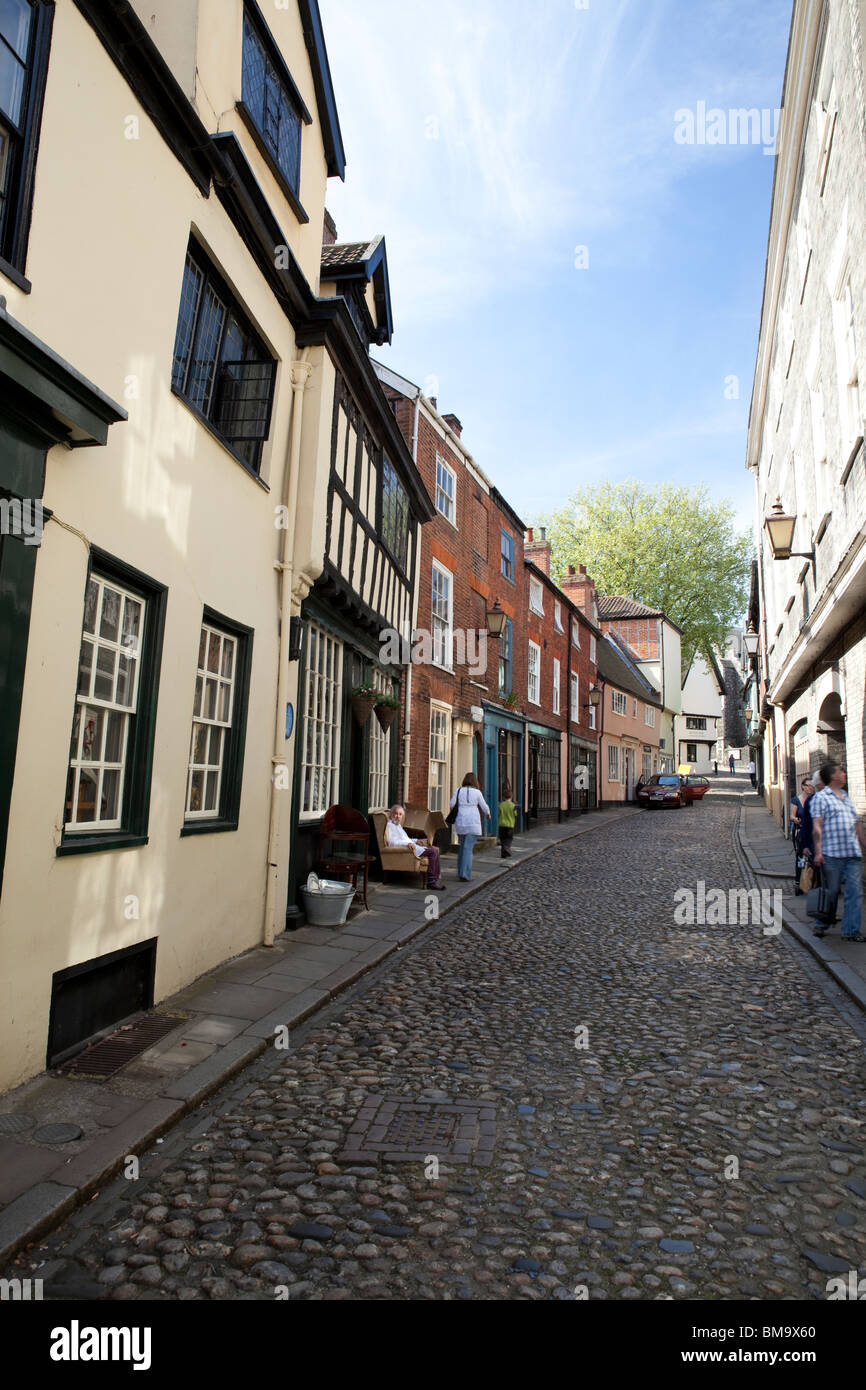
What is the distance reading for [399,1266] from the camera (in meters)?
2.77

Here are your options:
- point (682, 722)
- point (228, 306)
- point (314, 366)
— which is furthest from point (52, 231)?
point (682, 722)

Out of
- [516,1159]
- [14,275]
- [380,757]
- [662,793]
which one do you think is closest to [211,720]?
[14,275]

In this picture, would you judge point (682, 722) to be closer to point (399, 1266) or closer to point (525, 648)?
point (525, 648)

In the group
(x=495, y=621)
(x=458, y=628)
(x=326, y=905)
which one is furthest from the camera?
(x=458, y=628)

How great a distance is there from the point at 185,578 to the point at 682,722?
59.3 metres

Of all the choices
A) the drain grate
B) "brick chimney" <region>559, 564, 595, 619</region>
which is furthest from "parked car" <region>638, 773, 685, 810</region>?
the drain grate

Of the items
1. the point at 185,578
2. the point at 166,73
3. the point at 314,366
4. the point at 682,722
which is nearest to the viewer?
the point at 166,73

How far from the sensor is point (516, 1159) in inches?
141

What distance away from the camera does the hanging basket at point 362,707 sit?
10336 millimetres

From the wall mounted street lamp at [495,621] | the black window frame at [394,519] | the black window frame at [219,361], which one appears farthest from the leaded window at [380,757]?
the black window frame at [219,361]

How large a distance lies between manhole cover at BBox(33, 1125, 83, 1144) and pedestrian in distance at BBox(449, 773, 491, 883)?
880 centimetres

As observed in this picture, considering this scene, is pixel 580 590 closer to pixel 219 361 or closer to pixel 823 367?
pixel 823 367

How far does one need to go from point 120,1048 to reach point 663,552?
44.2 metres

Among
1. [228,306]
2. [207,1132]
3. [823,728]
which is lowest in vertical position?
[207,1132]
